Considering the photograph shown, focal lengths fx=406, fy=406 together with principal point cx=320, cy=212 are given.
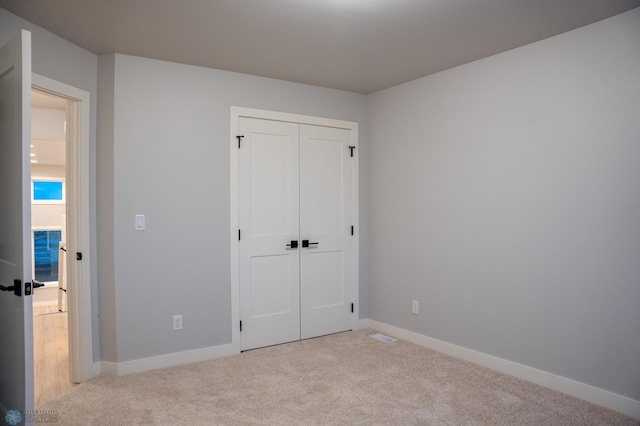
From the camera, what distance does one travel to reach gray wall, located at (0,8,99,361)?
2521 mm

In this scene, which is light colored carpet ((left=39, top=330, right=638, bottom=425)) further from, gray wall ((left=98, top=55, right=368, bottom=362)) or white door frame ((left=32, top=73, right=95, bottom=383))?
gray wall ((left=98, top=55, right=368, bottom=362))

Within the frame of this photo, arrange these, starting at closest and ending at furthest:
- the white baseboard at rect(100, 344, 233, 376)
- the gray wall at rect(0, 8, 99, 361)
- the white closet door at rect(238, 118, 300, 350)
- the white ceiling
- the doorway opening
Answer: the white ceiling < the gray wall at rect(0, 8, 99, 361) < the white baseboard at rect(100, 344, 233, 376) < the doorway opening < the white closet door at rect(238, 118, 300, 350)

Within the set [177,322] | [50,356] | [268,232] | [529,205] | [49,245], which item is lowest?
[50,356]

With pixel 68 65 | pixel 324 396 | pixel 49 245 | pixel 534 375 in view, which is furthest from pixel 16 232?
pixel 49 245

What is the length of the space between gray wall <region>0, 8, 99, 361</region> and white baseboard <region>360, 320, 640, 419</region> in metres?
2.82

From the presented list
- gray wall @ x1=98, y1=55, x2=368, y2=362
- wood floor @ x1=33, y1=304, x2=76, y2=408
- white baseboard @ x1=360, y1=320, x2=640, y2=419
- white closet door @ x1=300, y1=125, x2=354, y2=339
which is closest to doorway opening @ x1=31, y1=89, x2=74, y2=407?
wood floor @ x1=33, y1=304, x2=76, y2=408

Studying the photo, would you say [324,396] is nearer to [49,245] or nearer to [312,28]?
[312,28]

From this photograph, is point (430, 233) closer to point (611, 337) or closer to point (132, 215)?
point (611, 337)

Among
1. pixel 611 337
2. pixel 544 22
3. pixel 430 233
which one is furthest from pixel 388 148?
pixel 611 337

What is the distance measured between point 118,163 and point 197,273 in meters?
1.10

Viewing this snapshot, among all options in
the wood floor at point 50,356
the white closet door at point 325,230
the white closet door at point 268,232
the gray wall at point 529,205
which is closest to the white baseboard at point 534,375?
the gray wall at point 529,205

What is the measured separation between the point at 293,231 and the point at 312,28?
1927 millimetres

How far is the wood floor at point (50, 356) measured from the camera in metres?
3.02

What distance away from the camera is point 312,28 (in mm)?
2746
